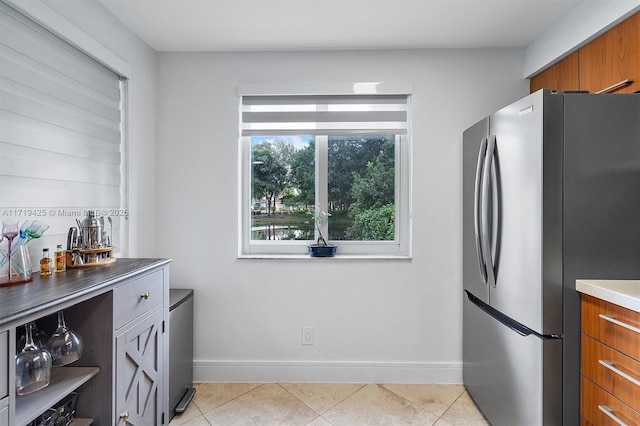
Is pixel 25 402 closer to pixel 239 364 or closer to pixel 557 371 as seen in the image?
pixel 239 364

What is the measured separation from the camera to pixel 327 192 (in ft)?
9.25

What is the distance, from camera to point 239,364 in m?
2.65

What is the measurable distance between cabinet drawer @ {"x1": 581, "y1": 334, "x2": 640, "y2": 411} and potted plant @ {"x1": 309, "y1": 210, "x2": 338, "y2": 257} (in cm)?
157

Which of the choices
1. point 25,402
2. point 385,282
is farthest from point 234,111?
point 25,402

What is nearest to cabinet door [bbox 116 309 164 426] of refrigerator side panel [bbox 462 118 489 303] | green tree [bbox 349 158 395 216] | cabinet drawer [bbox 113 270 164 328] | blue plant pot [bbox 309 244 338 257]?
cabinet drawer [bbox 113 270 164 328]

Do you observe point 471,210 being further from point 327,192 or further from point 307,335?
point 307,335

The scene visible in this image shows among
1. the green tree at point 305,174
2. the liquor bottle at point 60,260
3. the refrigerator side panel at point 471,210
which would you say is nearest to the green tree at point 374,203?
the green tree at point 305,174

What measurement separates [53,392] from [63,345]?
6.0 inches

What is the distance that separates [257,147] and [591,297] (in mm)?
2278

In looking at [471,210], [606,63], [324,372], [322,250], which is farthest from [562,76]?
[324,372]

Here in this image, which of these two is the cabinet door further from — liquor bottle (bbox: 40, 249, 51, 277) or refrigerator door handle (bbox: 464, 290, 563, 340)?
refrigerator door handle (bbox: 464, 290, 563, 340)

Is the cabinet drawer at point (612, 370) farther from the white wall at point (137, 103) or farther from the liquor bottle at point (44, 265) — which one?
the white wall at point (137, 103)

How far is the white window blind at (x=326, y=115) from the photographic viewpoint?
105 inches

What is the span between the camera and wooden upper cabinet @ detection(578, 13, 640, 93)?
1741mm
